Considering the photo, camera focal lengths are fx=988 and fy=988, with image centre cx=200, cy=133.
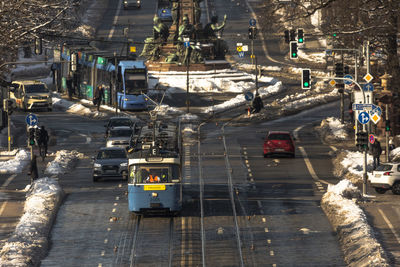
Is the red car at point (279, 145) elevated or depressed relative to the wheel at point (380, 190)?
elevated

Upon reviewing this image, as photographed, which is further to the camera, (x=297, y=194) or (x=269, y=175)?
(x=269, y=175)

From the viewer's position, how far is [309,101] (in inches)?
3081

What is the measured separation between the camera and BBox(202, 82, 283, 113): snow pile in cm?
7556

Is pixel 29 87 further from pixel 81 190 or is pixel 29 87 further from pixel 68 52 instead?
pixel 81 190

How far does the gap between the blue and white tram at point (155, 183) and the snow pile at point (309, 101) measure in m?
38.3

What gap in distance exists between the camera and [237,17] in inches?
5315

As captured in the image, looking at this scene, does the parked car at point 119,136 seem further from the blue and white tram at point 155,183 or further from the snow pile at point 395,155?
the blue and white tram at point 155,183

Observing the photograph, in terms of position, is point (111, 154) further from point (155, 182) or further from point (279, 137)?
point (155, 182)

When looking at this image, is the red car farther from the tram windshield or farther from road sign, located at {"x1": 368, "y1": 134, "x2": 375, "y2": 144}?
the tram windshield

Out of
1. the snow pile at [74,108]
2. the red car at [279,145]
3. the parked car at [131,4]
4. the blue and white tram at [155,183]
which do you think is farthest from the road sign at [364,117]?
the parked car at [131,4]

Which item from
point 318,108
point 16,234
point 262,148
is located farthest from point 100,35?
point 16,234

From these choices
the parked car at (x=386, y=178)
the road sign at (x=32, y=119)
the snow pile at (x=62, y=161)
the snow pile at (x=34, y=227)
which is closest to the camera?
the snow pile at (x=34, y=227)

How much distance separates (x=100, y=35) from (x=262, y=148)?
70.3 meters

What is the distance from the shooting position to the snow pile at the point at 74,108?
72.3 metres
